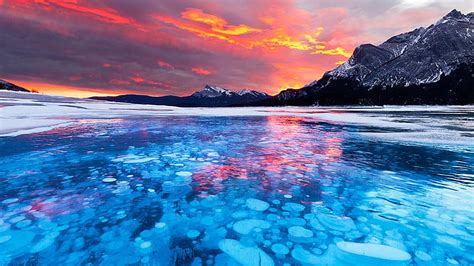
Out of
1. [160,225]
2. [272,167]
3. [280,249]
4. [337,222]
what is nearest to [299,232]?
[280,249]

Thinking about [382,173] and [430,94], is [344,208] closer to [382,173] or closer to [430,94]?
[382,173]

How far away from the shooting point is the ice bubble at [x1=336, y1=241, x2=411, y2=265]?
291 cm

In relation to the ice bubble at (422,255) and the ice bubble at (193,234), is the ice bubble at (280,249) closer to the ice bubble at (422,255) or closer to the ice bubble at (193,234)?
the ice bubble at (193,234)

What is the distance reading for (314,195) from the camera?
4.80m

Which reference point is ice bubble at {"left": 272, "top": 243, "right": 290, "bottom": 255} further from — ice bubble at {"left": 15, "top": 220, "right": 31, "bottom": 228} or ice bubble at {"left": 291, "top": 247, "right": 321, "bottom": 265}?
ice bubble at {"left": 15, "top": 220, "right": 31, "bottom": 228}

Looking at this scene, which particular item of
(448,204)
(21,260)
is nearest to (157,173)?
(21,260)

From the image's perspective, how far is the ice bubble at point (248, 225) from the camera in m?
3.55

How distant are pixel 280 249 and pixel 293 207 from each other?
1.27m

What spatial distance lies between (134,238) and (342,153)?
7.20 m

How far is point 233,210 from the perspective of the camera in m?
4.13

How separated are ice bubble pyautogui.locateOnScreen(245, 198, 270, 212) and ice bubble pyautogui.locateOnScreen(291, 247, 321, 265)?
1151 millimetres

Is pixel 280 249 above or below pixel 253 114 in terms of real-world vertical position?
below

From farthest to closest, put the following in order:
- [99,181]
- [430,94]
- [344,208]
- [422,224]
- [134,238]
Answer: [430,94]
[99,181]
[344,208]
[422,224]
[134,238]

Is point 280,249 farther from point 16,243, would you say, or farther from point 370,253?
point 16,243
